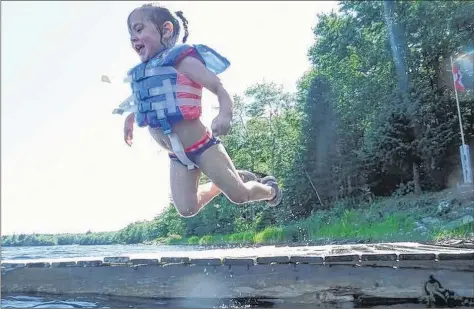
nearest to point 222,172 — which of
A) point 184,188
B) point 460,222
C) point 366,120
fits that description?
point 184,188

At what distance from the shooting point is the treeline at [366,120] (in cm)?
1833

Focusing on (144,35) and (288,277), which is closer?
(144,35)

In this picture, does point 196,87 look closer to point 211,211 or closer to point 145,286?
point 145,286

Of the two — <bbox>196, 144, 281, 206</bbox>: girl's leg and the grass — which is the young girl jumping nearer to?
<bbox>196, 144, 281, 206</bbox>: girl's leg

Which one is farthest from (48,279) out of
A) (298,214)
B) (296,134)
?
(296,134)

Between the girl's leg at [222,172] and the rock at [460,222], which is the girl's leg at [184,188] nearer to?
→ the girl's leg at [222,172]

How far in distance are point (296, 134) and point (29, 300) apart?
17366mm

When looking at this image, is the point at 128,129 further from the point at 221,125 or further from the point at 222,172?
the point at 221,125

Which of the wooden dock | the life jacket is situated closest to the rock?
the wooden dock

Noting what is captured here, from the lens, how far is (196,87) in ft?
7.75

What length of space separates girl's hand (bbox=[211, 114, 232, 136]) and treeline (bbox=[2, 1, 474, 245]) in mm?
12665

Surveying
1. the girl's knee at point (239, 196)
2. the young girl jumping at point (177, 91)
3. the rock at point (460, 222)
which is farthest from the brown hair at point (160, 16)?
the rock at point (460, 222)

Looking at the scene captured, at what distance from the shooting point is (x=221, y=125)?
6.97ft

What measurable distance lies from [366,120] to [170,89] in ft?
65.4
